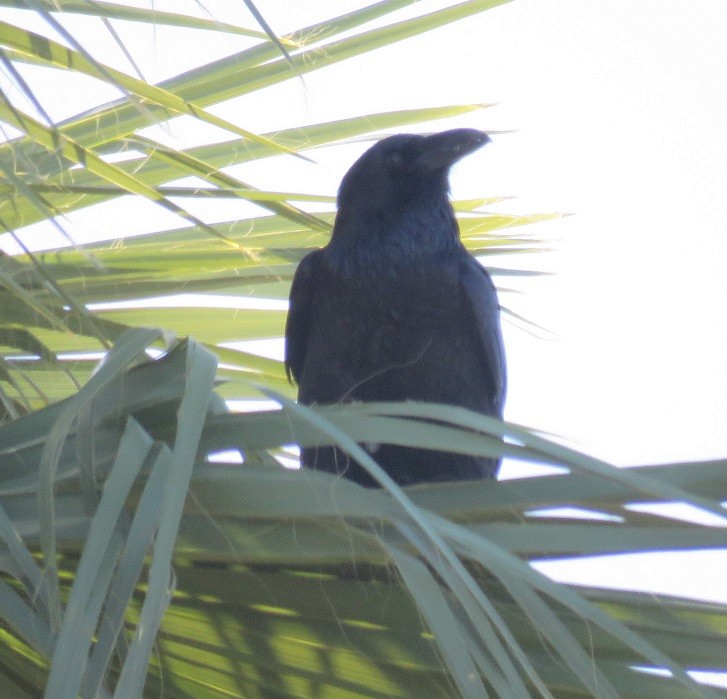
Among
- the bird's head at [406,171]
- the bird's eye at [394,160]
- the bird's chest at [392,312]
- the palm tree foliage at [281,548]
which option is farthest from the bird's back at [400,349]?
the palm tree foliage at [281,548]

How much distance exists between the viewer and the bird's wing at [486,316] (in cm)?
328

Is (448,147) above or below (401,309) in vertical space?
above

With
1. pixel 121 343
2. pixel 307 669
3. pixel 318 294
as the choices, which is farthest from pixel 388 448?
pixel 121 343

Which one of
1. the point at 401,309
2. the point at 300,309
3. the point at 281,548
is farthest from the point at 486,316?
the point at 281,548

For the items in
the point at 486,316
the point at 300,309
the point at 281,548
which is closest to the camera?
the point at 281,548

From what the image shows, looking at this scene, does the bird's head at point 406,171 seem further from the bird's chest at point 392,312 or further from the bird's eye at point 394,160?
the bird's chest at point 392,312

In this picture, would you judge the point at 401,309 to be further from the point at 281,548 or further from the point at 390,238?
the point at 281,548

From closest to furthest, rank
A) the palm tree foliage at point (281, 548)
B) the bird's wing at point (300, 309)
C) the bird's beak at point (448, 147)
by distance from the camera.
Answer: the palm tree foliage at point (281, 548), the bird's wing at point (300, 309), the bird's beak at point (448, 147)

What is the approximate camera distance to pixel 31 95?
127 centimetres

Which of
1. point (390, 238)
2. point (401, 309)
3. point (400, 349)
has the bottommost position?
point (400, 349)

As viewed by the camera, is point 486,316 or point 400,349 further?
point 486,316

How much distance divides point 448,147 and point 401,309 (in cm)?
63

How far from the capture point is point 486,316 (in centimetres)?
329

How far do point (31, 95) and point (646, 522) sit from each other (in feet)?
2.61
